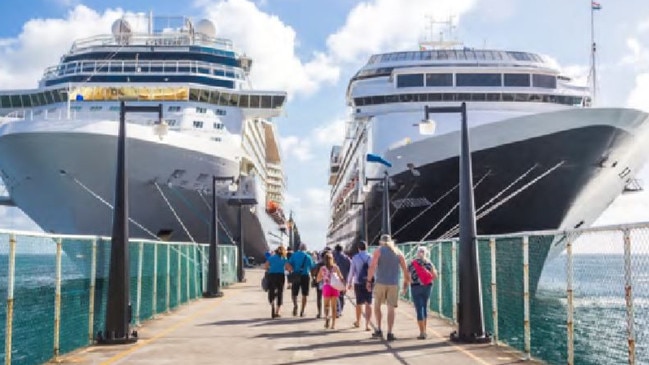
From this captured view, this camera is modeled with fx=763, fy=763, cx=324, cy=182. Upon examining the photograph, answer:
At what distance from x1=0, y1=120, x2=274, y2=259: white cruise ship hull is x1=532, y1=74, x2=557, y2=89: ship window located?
563 inches

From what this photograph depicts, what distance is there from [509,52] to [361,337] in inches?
1226

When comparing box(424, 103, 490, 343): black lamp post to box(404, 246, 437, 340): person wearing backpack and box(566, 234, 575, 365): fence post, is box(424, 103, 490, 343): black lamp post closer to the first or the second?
box(404, 246, 437, 340): person wearing backpack

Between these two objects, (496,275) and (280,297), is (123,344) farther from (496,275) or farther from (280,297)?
(496,275)

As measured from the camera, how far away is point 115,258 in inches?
431

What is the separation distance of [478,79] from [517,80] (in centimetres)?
182

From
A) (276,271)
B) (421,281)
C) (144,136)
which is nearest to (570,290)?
(421,281)

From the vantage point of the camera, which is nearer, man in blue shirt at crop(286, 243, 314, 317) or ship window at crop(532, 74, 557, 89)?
man in blue shirt at crop(286, 243, 314, 317)

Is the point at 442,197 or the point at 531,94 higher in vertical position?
the point at 531,94

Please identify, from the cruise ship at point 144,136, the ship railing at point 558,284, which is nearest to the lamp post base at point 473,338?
the ship railing at point 558,284

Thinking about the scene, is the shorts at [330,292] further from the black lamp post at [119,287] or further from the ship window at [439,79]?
the ship window at [439,79]

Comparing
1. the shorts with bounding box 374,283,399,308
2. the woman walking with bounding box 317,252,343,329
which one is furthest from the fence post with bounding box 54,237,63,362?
the woman walking with bounding box 317,252,343,329

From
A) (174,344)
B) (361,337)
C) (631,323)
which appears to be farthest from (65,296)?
(631,323)

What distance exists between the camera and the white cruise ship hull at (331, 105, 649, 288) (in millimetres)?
23750

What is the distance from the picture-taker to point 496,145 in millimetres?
24641
